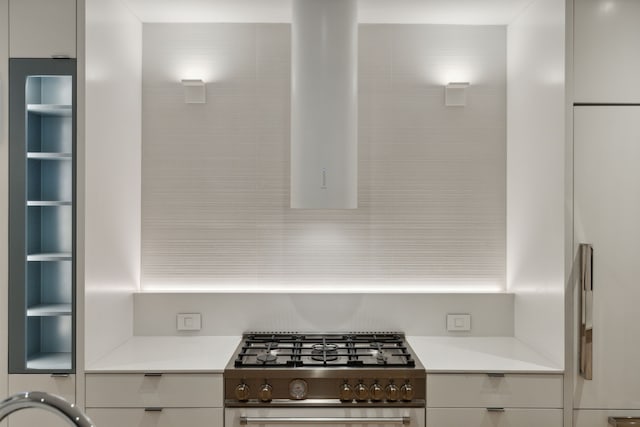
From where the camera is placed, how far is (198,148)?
2715mm

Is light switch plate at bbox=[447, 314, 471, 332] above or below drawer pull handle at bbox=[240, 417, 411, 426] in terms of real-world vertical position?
above

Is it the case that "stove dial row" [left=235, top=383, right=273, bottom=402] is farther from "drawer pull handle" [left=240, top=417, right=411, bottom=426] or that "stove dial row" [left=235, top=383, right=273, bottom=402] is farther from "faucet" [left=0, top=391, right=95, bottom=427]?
"faucet" [left=0, top=391, right=95, bottom=427]

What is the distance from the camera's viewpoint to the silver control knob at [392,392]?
2.05 metres

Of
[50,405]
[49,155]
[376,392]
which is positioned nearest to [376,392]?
[376,392]

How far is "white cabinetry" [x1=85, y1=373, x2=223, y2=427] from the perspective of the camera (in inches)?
81.4

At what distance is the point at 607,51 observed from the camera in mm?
2055

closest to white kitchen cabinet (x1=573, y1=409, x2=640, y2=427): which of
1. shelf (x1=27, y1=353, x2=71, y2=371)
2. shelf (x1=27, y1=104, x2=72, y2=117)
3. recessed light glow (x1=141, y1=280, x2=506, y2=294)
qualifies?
recessed light glow (x1=141, y1=280, x2=506, y2=294)

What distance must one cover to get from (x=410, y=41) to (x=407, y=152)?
60cm

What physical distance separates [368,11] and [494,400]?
6.22 feet

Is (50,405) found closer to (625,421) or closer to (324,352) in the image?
(324,352)

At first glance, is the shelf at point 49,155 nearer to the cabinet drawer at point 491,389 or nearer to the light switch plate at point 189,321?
the light switch plate at point 189,321

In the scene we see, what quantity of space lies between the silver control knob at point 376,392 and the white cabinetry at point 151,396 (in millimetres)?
619

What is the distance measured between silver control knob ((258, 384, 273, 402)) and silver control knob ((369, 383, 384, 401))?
0.41 m

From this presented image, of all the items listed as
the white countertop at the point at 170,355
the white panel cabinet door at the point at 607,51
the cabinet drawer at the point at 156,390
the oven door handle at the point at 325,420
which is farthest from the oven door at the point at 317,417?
the white panel cabinet door at the point at 607,51
